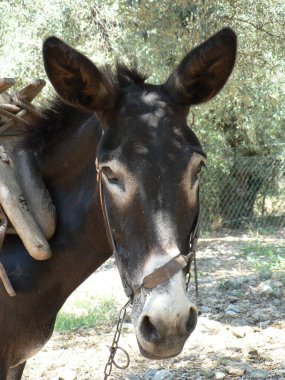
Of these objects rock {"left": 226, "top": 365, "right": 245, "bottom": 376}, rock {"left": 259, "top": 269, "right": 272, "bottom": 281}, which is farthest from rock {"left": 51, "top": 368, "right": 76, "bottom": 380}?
rock {"left": 259, "top": 269, "right": 272, "bottom": 281}

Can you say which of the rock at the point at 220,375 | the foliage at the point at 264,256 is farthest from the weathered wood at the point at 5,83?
the foliage at the point at 264,256

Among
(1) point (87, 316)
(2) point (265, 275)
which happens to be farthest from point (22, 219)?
(2) point (265, 275)

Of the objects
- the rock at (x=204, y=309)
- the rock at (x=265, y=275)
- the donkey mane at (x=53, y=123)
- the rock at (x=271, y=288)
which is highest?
the donkey mane at (x=53, y=123)

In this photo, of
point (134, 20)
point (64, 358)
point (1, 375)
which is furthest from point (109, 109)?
point (134, 20)

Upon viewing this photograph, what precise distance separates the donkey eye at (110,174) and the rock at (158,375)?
7.44 ft

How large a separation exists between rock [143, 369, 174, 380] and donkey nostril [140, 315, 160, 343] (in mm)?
2183

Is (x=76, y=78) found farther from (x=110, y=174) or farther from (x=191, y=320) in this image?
(x=191, y=320)

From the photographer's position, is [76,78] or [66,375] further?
[66,375]

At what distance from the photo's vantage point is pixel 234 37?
99.0 inches

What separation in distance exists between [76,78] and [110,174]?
49 centimetres

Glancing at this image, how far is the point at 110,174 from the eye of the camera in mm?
2328

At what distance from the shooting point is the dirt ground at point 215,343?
4.35m

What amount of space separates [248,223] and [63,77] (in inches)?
428

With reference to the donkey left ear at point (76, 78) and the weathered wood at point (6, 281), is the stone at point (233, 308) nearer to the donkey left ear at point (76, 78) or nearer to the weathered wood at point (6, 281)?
the weathered wood at point (6, 281)
